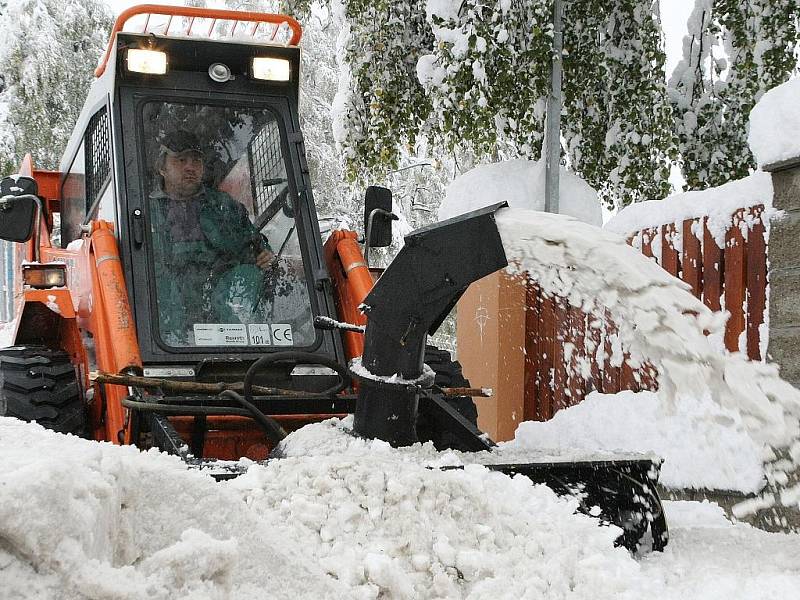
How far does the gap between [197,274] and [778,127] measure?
2905mm

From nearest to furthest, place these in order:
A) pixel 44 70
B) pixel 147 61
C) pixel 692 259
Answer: pixel 147 61
pixel 692 259
pixel 44 70

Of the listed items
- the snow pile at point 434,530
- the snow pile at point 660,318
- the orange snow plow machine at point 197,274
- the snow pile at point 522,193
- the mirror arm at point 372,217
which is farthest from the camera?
the snow pile at point 522,193

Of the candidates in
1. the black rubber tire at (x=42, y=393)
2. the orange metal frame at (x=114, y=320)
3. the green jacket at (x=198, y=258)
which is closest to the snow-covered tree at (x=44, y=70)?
the orange metal frame at (x=114, y=320)

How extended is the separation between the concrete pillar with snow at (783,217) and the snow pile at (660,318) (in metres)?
2.04

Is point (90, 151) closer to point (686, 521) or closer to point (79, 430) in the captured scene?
point (79, 430)

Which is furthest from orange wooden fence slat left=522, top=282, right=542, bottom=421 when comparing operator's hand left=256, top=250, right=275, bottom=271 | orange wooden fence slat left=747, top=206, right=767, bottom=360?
operator's hand left=256, top=250, right=275, bottom=271

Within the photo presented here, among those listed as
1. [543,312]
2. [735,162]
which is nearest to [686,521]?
[543,312]

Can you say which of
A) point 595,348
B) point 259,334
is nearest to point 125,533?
point 259,334

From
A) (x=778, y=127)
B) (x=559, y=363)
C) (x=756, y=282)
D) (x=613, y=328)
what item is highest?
(x=778, y=127)

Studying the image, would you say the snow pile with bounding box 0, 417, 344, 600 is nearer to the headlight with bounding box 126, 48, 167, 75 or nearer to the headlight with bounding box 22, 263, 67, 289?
the headlight with bounding box 22, 263, 67, 289

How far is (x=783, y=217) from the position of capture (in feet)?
14.3

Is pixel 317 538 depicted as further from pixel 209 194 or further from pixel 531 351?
pixel 531 351

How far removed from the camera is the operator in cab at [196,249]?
396cm

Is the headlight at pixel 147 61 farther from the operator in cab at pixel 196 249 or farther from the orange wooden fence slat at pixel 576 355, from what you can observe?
the orange wooden fence slat at pixel 576 355
